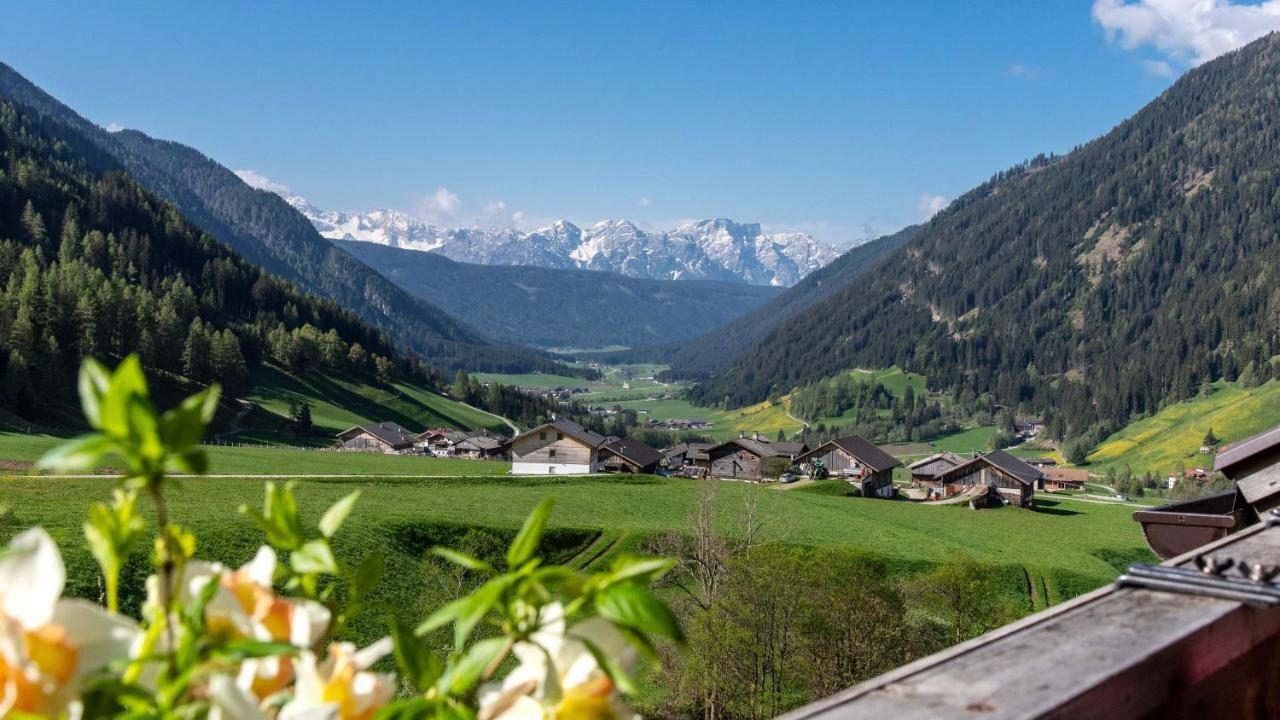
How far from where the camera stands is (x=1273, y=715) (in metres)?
1.93

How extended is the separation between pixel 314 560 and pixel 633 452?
283 feet

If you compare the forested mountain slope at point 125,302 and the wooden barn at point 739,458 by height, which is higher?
the forested mountain slope at point 125,302

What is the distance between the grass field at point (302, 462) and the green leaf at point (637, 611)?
56.4m

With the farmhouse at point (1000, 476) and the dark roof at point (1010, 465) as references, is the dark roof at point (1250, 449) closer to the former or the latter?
the farmhouse at point (1000, 476)

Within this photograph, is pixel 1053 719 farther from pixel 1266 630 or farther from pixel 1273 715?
pixel 1273 715

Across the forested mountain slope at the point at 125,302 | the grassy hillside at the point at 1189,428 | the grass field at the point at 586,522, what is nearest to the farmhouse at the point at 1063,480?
the grassy hillside at the point at 1189,428

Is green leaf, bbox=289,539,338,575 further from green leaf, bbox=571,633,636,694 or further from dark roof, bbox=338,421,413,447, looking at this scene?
dark roof, bbox=338,421,413,447

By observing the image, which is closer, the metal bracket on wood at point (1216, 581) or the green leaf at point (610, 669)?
the green leaf at point (610, 669)

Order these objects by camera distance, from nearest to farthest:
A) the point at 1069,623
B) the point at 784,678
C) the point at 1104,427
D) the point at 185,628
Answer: the point at 185,628 → the point at 1069,623 → the point at 784,678 → the point at 1104,427

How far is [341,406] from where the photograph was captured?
11688cm

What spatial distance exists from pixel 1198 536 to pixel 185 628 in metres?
4.68

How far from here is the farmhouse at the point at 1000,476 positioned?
8350 centimetres

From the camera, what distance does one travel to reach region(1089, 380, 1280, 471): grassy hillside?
431 feet

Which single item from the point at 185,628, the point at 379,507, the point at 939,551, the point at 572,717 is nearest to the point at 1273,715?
the point at 572,717
